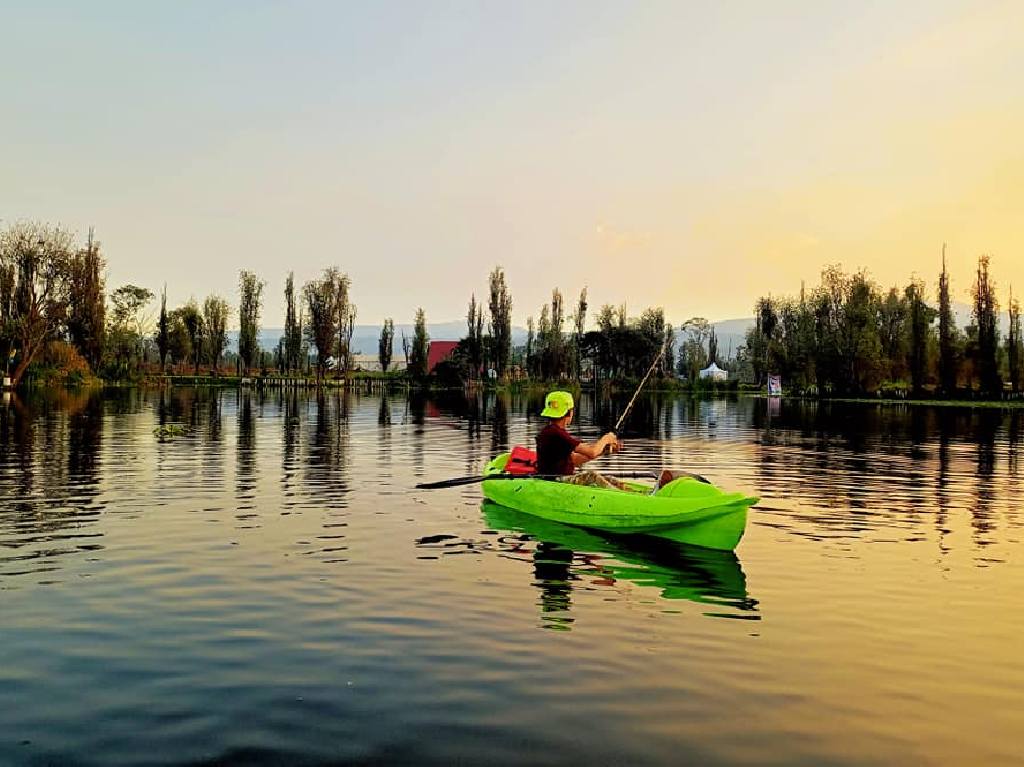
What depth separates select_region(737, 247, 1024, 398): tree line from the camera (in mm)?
85125

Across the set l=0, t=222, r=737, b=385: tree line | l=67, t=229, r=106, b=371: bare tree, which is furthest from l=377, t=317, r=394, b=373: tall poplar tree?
l=67, t=229, r=106, b=371: bare tree

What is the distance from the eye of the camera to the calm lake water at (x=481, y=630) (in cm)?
675

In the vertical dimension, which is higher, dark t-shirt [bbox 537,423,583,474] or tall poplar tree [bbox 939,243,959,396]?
tall poplar tree [bbox 939,243,959,396]

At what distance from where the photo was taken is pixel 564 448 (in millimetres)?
16625

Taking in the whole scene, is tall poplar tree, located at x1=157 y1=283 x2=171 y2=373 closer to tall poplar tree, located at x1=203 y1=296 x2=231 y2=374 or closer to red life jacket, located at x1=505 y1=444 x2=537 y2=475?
tall poplar tree, located at x1=203 y1=296 x2=231 y2=374

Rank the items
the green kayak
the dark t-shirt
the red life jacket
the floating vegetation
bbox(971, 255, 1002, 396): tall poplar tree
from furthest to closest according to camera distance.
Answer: bbox(971, 255, 1002, 396): tall poplar tree
the floating vegetation
the red life jacket
the dark t-shirt
the green kayak

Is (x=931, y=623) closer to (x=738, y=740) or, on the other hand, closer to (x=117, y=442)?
(x=738, y=740)

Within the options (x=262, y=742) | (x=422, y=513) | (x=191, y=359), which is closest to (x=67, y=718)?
(x=262, y=742)

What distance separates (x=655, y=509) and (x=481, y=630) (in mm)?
4884

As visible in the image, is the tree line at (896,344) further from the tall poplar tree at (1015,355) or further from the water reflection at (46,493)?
the water reflection at (46,493)

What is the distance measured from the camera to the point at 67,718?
22.8 ft

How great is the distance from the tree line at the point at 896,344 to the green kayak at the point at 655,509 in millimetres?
75509

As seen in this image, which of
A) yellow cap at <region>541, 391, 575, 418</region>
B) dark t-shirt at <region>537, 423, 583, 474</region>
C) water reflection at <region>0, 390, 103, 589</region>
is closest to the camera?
water reflection at <region>0, 390, 103, 589</region>

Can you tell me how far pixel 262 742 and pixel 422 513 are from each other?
36.1ft
